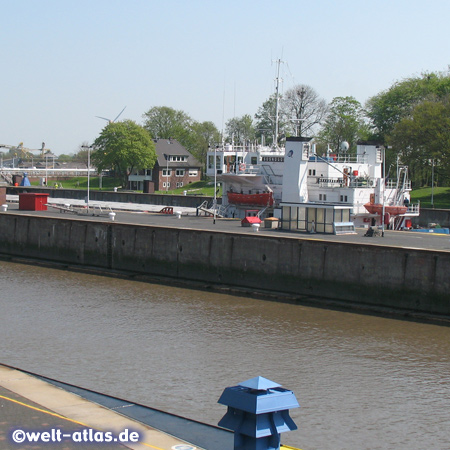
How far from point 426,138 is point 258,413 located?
7266 centimetres

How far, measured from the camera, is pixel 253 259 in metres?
35.4

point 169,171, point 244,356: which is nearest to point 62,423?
point 244,356

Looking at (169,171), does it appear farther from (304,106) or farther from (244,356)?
(244,356)

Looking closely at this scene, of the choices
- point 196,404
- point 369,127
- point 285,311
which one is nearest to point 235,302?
point 285,311

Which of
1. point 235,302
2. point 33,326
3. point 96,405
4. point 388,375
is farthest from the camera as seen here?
point 235,302

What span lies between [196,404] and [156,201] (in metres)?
56.9

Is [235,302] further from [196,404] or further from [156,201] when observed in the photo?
[156,201]

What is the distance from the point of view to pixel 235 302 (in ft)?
107

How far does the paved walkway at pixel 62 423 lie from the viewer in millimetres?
12883

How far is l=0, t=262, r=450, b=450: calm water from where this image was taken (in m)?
17.7

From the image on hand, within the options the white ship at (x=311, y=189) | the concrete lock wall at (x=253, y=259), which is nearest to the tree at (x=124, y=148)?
the white ship at (x=311, y=189)

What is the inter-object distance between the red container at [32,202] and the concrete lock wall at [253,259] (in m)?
10.5

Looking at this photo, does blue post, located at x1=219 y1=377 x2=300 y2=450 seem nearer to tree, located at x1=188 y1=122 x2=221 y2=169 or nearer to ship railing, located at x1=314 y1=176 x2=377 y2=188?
ship railing, located at x1=314 y1=176 x2=377 y2=188

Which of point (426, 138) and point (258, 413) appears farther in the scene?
point (426, 138)
